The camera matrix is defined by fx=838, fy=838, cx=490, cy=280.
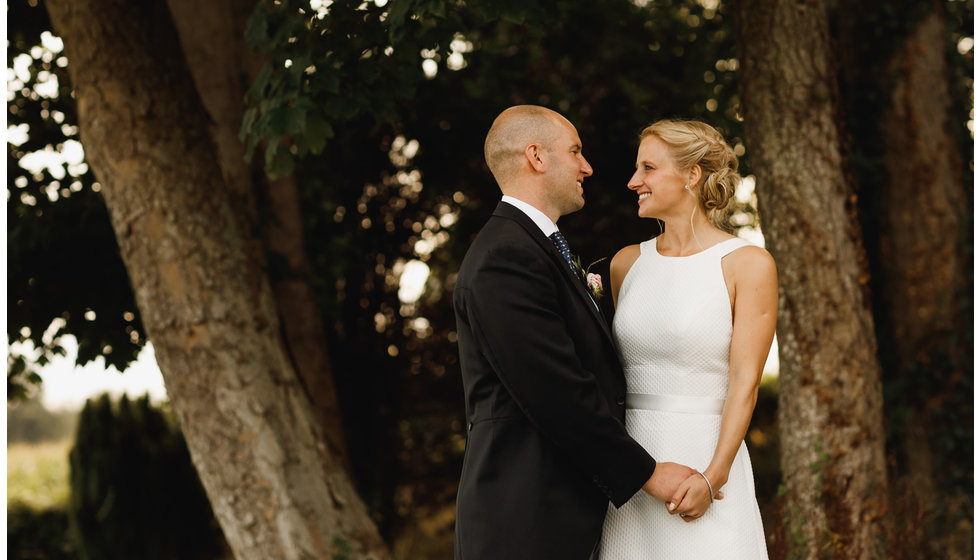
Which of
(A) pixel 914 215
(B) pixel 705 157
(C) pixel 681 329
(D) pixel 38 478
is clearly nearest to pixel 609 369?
(C) pixel 681 329

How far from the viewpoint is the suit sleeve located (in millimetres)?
2355

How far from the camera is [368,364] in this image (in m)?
7.29

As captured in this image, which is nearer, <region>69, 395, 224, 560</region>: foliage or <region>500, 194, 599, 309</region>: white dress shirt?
<region>500, 194, 599, 309</region>: white dress shirt

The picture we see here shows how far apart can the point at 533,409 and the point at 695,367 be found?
62 centimetres

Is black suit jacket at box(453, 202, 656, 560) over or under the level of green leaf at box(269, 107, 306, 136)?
under

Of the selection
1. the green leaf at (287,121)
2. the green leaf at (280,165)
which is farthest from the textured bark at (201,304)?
the green leaf at (287,121)

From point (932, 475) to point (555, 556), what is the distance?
14.9ft

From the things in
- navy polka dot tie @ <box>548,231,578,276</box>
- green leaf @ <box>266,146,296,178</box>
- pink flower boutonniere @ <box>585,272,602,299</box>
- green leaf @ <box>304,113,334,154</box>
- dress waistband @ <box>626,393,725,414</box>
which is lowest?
dress waistband @ <box>626,393,725,414</box>

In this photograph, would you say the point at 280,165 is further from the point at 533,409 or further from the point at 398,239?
the point at 398,239

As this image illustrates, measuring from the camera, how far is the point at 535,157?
9.01 ft

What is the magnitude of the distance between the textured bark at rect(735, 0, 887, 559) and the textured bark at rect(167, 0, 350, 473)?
288 cm

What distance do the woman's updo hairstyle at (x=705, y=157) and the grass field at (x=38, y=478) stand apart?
627cm

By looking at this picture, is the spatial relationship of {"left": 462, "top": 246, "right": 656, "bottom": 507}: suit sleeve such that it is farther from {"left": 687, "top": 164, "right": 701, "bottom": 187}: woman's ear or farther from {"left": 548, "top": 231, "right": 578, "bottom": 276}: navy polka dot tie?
{"left": 687, "top": 164, "right": 701, "bottom": 187}: woman's ear

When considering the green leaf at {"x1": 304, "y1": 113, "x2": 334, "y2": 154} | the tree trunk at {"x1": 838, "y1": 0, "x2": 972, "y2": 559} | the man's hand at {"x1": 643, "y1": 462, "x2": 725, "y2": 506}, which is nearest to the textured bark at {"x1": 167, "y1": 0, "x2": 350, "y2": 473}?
the green leaf at {"x1": 304, "y1": 113, "x2": 334, "y2": 154}
